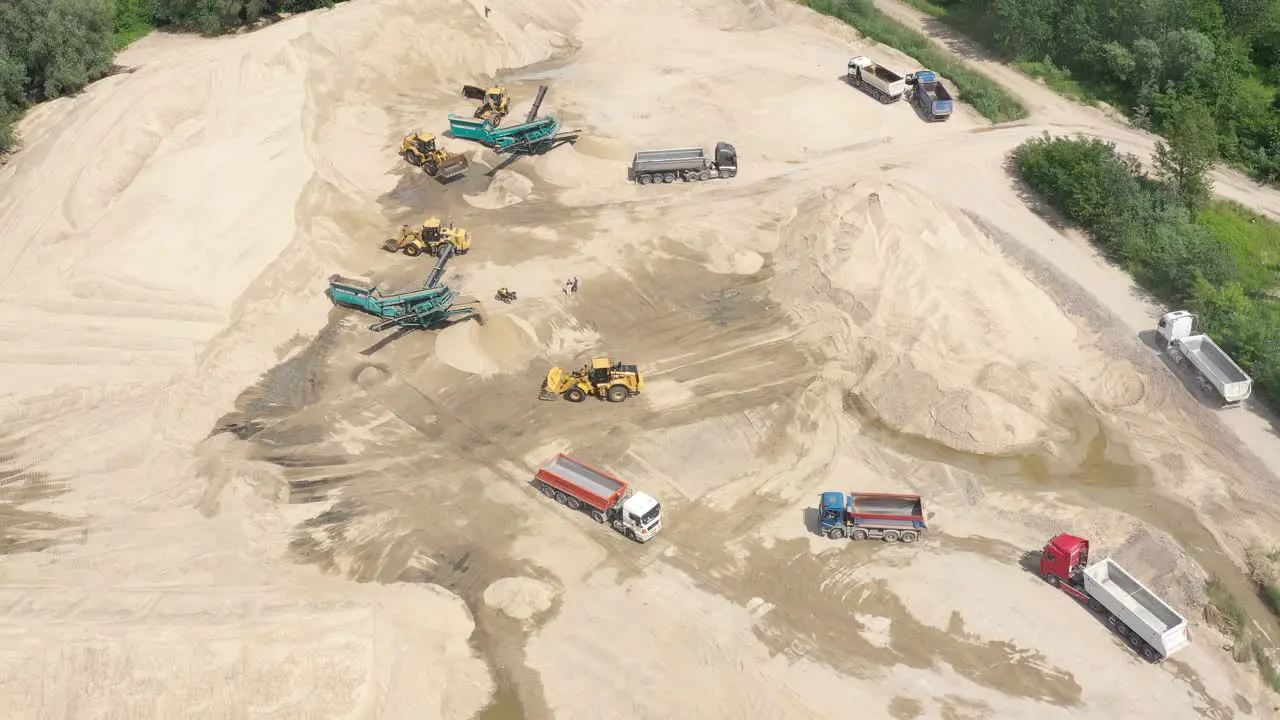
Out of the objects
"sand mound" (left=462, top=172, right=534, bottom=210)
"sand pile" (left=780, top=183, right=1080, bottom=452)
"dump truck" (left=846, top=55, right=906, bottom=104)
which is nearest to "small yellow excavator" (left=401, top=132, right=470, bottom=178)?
"sand mound" (left=462, top=172, right=534, bottom=210)

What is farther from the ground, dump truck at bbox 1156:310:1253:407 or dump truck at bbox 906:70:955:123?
dump truck at bbox 906:70:955:123

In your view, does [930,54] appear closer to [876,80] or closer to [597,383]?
[876,80]

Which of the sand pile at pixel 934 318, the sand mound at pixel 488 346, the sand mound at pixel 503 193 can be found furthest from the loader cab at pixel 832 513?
the sand mound at pixel 503 193

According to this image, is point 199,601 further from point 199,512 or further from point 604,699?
point 604,699

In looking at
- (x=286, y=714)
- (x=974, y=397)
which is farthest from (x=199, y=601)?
(x=974, y=397)

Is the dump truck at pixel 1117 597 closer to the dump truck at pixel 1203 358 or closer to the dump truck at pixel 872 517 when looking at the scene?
the dump truck at pixel 872 517

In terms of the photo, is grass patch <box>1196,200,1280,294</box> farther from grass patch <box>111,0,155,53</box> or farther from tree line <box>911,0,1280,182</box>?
grass patch <box>111,0,155,53</box>
